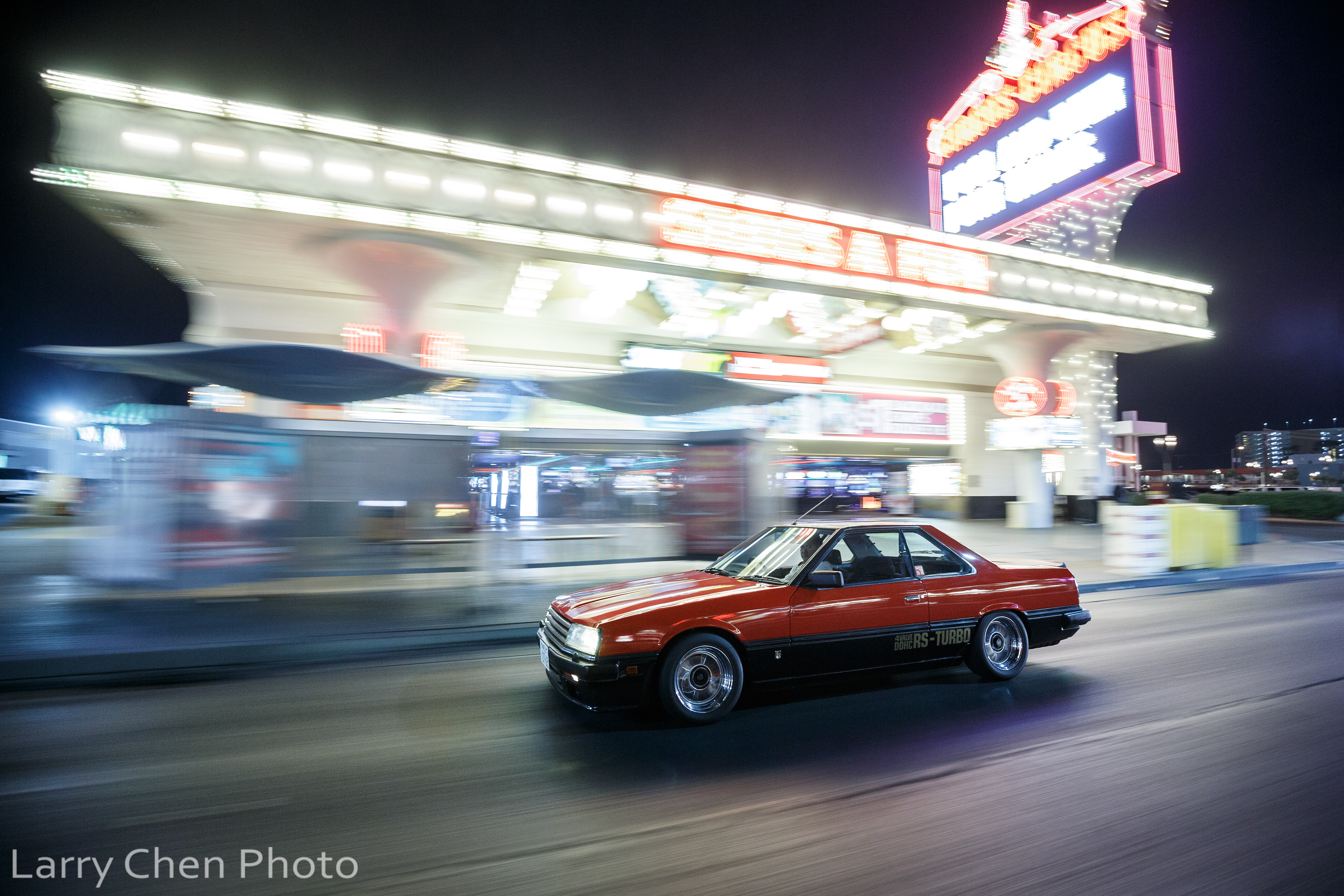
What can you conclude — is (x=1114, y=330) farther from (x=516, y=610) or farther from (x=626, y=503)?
(x=516, y=610)

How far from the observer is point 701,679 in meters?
4.71

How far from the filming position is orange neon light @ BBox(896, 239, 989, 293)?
1892 cm

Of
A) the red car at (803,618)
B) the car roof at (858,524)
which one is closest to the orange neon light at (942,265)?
the red car at (803,618)

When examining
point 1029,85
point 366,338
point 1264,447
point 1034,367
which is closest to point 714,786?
point 366,338

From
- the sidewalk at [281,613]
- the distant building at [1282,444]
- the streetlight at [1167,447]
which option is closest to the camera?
the sidewalk at [281,613]

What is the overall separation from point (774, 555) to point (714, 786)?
222cm

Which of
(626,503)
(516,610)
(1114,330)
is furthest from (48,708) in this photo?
(1114,330)

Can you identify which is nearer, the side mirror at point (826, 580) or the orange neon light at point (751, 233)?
the side mirror at point (826, 580)

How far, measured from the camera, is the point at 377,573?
31.9ft

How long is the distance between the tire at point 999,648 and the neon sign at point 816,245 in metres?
12.5

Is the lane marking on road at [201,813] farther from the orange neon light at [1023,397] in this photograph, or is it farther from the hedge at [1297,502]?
the hedge at [1297,502]

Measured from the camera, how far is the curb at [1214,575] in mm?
11133

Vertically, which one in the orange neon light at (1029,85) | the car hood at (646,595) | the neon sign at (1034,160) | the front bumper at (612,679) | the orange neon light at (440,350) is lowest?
the front bumper at (612,679)

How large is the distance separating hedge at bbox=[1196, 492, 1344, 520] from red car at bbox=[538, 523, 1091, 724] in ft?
89.2
